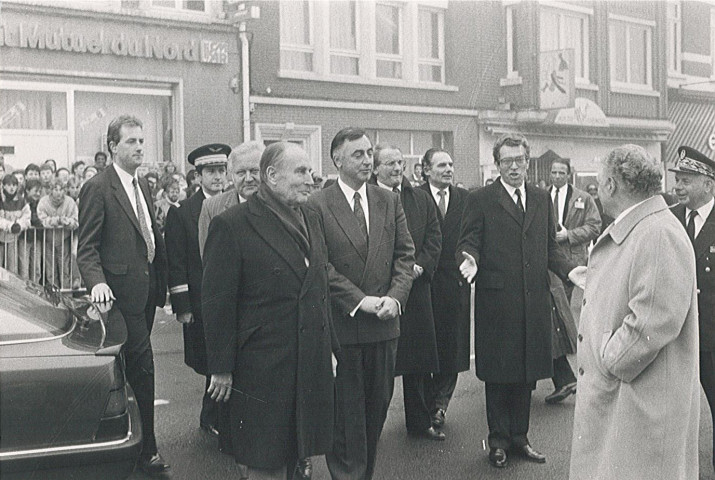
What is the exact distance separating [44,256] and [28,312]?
24.8 feet

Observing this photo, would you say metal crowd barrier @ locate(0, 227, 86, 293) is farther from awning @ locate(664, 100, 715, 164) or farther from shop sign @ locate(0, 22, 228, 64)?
awning @ locate(664, 100, 715, 164)

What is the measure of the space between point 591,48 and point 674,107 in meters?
4.70

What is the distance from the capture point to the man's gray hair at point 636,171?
156 inches

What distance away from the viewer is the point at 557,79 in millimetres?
23484

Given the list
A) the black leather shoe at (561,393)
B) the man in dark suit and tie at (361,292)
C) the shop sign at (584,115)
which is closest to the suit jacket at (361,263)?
the man in dark suit and tie at (361,292)

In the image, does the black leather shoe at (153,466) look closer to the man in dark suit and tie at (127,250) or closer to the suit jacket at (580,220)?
the man in dark suit and tie at (127,250)

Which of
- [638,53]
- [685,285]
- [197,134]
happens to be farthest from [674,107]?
[685,285]

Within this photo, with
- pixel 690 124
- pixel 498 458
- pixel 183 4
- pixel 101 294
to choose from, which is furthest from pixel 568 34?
pixel 101 294

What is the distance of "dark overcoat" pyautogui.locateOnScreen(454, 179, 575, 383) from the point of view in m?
5.99

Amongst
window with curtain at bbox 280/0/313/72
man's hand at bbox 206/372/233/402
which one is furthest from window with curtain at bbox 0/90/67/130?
man's hand at bbox 206/372/233/402

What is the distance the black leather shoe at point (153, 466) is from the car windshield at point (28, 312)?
1.56 m

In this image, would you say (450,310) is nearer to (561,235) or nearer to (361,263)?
(561,235)

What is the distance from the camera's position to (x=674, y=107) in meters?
29.1

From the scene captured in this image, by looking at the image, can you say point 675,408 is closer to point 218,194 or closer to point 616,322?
point 616,322
